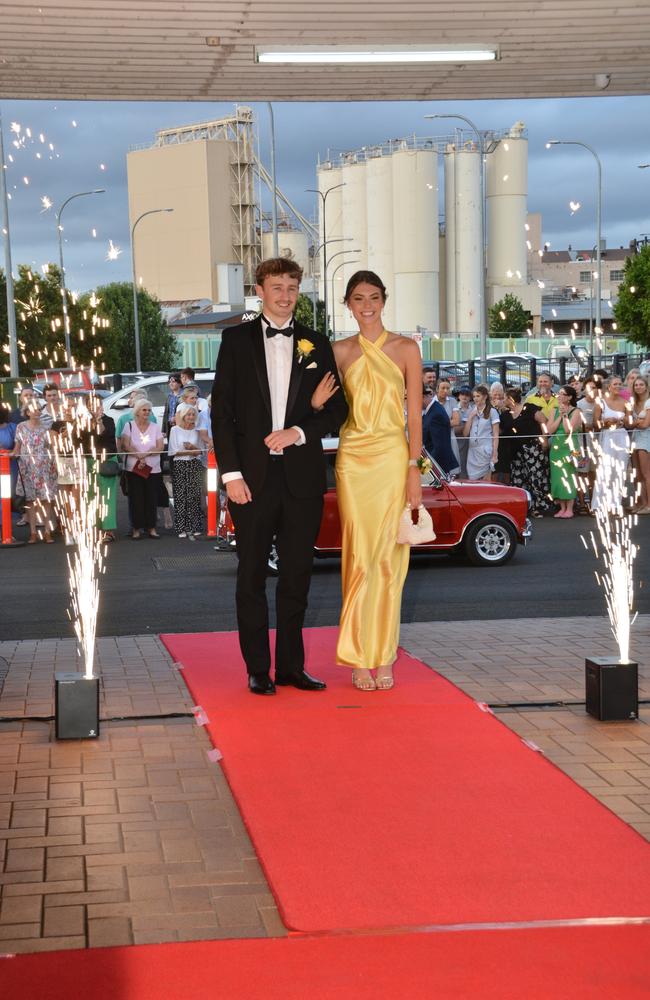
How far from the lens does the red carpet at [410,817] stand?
4363 millimetres

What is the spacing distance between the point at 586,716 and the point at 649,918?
2782mm

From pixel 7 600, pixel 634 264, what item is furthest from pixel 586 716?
pixel 634 264

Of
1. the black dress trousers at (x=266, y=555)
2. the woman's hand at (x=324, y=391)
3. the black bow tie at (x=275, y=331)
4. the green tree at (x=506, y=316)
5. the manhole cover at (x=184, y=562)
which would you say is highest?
the green tree at (x=506, y=316)

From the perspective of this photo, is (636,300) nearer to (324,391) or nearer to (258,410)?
(324,391)

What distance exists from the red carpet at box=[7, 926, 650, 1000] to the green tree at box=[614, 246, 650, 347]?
5435 cm

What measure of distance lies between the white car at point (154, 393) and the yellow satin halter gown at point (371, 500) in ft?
73.2

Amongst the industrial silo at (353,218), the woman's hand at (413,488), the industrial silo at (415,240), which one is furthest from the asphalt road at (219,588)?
the industrial silo at (353,218)

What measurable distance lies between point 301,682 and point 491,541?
24.6 ft

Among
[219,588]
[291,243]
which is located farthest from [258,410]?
[291,243]

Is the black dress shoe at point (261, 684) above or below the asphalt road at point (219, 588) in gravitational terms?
above

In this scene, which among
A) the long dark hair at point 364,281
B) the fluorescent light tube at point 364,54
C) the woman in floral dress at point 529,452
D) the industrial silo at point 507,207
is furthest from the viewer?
the industrial silo at point 507,207

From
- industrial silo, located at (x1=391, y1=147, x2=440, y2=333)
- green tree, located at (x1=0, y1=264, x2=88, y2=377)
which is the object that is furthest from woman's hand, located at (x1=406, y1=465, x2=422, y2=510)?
industrial silo, located at (x1=391, y1=147, x2=440, y2=333)

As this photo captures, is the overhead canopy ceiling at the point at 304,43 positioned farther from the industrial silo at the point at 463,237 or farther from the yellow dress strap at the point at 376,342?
the industrial silo at the point at 463,237

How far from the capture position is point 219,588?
13094 mm
